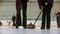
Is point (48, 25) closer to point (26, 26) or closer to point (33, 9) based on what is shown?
point (26, 26)

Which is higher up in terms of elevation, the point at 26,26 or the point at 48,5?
the point at 48,5

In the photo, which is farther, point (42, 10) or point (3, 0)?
point (3, 0)

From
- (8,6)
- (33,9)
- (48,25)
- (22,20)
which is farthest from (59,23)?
(8,6)

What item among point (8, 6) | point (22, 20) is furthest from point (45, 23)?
point (8, 6)

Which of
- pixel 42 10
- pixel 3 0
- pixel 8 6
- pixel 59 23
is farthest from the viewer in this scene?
pixel 8 6

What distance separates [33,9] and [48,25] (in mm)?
567

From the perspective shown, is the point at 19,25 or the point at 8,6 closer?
the point at 19,25

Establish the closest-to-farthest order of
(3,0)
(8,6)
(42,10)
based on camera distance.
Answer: (42,10) < (3,0) < (8,6)

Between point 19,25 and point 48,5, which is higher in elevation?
point 48,5

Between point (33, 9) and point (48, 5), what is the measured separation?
60 centimetres

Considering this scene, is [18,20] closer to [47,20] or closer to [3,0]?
[47,20]

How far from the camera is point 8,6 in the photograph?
155 cm

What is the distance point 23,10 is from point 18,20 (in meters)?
0.07

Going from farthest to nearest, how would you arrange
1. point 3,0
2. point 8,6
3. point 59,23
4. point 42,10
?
point 8,6 < point 3,0 < point 59,23 < point 42,10
